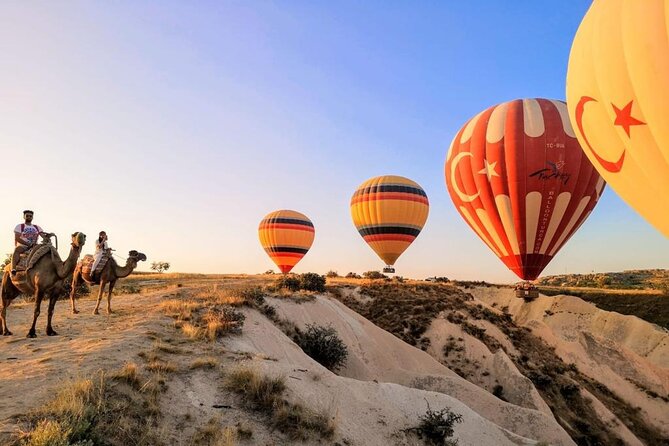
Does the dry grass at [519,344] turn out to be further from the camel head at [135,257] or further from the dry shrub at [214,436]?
the dry shrub at [214,436]

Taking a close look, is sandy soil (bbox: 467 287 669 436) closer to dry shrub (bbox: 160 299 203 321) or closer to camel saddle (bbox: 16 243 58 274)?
dry shrub (bbox: 160 299 203 321)

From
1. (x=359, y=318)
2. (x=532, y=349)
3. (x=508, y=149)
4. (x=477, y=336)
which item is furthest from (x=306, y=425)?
(x=532, y=349)

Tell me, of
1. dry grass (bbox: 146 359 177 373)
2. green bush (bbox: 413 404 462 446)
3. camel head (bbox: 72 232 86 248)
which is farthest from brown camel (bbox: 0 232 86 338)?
green bush (bbox: 413 404 462 446)

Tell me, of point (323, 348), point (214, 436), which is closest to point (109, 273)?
point (323, 348)

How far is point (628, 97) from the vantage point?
502 inches

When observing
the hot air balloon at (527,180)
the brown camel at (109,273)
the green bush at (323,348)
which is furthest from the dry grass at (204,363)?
the hot air balloon at (527,180)

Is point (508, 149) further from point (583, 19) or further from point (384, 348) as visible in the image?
point (384, 348)

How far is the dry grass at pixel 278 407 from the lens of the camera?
8.71 m

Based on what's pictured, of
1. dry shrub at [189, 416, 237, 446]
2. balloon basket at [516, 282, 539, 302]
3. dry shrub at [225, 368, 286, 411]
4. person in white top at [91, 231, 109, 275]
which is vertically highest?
person in white top at [91, 231, 109, 275]

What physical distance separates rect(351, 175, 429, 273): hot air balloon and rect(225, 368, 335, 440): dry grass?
35.5 metres

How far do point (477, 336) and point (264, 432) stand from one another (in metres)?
27.4

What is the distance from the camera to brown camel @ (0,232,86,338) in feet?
41.2

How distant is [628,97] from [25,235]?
66.2 ft

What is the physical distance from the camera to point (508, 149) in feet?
86.5
